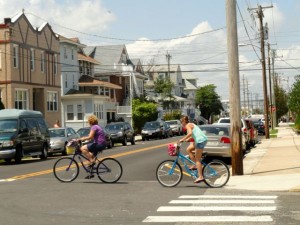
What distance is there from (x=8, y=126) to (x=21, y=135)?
696mm

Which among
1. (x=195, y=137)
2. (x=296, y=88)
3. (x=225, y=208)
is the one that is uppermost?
(x=296, y=88)

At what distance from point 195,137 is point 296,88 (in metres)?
36.1

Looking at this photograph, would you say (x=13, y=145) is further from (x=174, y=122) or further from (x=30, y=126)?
(x=174, y=122)

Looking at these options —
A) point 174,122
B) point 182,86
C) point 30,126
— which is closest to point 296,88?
point 174,122

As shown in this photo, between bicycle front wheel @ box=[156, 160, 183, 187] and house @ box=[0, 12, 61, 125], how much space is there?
3205 centimetres

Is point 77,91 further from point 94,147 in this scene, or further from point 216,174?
point 216,174

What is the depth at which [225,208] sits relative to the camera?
10617 millimetres

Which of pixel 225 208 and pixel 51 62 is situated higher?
pixel 51 62

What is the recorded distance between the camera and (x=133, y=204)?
1121cm

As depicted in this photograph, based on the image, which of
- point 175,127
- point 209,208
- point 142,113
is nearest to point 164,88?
point 142,113

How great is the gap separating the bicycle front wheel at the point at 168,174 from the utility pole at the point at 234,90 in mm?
2971

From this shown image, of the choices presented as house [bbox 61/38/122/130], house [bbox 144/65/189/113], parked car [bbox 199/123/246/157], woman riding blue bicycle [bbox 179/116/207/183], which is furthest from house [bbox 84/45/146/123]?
woman riding blue bicycle [bbox 179/116/207/183]

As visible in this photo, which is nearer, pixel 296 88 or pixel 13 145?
pixel 13 145

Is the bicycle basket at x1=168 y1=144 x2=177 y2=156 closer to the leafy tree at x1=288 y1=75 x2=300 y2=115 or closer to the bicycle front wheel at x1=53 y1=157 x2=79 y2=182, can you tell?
the bicycle front wheel at x1=53 y1=157 x2=79 y2=182
